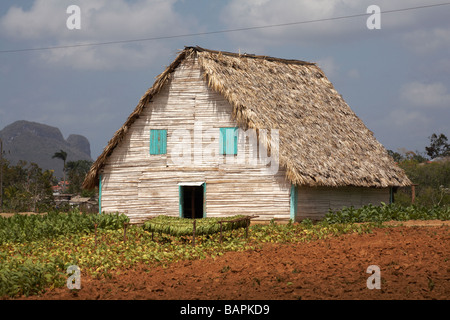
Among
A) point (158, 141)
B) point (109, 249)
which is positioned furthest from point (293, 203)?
point (109, 249)

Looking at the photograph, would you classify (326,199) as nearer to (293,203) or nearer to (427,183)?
(293,203)

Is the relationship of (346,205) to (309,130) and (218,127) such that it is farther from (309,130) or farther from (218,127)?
(218,127)

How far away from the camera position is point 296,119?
2281cm

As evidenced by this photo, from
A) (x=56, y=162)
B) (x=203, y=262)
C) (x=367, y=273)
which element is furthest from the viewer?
(x=56, y=162)

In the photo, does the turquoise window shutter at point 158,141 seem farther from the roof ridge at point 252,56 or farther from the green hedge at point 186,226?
the green hedge at point 186,226

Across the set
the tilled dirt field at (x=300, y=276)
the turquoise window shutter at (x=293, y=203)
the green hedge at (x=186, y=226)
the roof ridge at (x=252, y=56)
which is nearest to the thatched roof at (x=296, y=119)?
the roof ridge at (x=252, y=56)

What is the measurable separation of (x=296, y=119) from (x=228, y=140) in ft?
10.6

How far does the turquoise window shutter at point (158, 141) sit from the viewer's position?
71.5 ft

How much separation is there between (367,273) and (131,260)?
5667 mm

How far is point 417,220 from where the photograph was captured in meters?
20.3

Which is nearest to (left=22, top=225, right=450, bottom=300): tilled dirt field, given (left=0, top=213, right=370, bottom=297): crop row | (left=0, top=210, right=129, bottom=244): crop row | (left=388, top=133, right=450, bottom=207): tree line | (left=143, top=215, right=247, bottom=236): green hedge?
(left=0, top=213, right=370, bottom=297): crop row

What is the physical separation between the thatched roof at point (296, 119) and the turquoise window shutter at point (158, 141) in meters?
0.99
